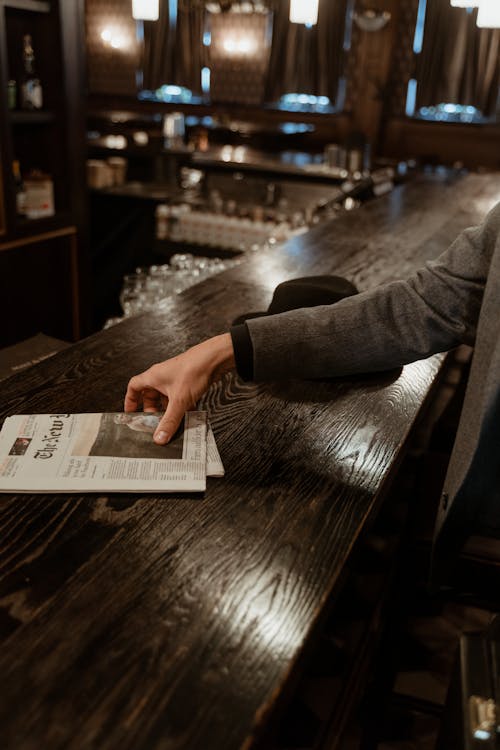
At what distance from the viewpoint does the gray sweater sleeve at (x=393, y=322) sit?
1367 mm

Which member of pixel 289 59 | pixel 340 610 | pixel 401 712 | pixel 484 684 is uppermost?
pixel 289 59

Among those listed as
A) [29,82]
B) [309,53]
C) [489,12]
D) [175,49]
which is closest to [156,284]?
[29,82]

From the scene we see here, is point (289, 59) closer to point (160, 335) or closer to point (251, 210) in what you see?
point (251, 210)

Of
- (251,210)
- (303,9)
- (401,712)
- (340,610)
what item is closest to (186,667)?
(340,610)

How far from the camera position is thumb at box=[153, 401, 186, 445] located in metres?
1.21

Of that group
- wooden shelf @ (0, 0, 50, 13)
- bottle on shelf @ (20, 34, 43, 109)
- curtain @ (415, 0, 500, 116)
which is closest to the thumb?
wooden shelf @ (0, 0, 50, 13)

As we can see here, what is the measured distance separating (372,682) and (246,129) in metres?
9.04

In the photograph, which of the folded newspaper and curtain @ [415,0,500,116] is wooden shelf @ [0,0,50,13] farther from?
curtain @ [415,0,500,116]

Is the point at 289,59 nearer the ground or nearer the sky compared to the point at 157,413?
nearer the sky

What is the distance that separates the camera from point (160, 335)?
176cm

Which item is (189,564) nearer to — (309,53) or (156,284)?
(156,284)

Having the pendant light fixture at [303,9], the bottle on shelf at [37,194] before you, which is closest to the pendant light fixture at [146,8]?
the pendant light fixture at [303,9]

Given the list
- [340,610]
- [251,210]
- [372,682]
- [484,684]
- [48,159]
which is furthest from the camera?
[251,210]

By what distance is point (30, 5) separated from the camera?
3.54 m
